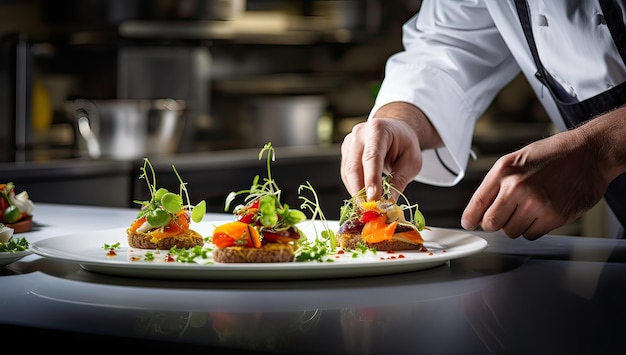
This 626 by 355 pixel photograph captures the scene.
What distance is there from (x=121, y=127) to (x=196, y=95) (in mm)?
810

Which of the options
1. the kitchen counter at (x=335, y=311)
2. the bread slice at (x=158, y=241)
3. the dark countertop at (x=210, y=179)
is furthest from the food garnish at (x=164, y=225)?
the dark countertop at (x=210, y=179)

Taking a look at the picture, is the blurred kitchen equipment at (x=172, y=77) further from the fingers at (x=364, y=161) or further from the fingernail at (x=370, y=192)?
the fingernail at (x=370, y=192)

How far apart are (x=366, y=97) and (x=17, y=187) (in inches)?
86.5

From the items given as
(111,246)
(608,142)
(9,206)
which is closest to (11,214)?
(9,206)

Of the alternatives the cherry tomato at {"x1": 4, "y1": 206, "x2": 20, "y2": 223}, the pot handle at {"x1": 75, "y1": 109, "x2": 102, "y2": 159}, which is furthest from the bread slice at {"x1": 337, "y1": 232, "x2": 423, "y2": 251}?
the pot handle at {"x1": 75, "y1": 109, "x2": 102, "y2": 159}

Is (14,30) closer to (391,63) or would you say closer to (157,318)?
(391,63)

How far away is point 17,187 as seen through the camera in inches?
104

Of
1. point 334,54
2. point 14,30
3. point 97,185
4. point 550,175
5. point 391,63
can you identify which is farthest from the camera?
point 334,54

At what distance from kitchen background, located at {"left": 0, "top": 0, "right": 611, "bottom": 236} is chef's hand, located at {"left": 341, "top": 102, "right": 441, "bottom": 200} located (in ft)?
4.80

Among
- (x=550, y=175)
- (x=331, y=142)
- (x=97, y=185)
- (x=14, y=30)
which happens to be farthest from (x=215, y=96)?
(x=550, y=175)

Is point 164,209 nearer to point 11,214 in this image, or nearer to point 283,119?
point 11,214

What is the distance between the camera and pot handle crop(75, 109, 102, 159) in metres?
3.29

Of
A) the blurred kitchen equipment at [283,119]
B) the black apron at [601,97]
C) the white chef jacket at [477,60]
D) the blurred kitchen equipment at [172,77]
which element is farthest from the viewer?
the blurred kitchen equipment at [283,119]

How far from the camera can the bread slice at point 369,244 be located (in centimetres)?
110
